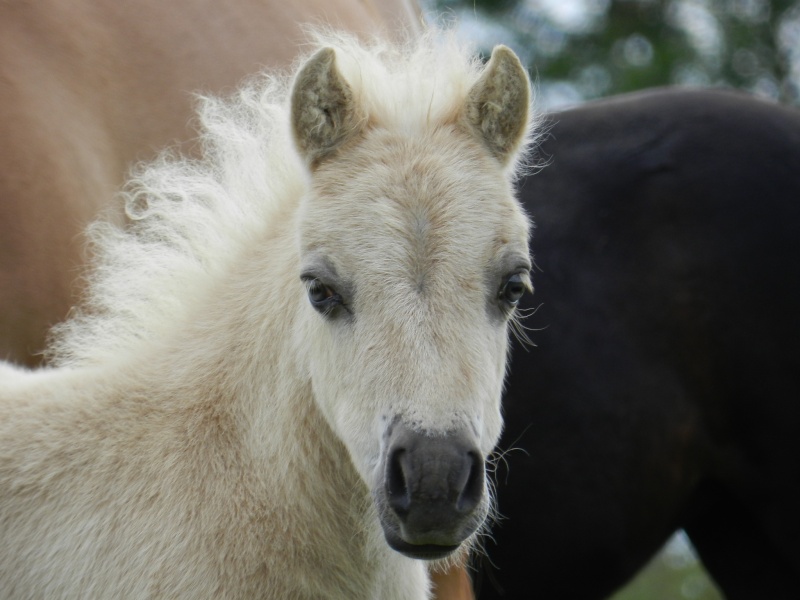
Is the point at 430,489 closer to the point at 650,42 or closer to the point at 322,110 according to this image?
the point at 322,110

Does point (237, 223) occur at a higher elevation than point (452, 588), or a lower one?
higher

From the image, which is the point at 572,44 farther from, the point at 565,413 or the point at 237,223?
the point at 237,223

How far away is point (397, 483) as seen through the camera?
2.30 metres

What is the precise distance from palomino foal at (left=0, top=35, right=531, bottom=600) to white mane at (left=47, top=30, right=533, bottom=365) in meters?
0.02

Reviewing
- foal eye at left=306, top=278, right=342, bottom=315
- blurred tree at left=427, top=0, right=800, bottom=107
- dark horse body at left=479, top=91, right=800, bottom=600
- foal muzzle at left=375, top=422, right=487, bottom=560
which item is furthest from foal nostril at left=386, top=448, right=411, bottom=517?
blurred tree at left=427, top=0, right=800, bottom=107

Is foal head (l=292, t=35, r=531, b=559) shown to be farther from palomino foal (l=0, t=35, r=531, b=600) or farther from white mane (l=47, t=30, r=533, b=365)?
white mane (l=47, t=30, r=533, b=365)

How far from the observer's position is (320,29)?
4.15m

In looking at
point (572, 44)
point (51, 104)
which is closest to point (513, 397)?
point (51, 104)

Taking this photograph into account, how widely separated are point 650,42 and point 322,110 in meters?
6.68

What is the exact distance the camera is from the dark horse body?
4215 mm

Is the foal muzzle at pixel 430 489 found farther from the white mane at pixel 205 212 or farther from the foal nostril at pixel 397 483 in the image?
the white mane at pixel 205 212

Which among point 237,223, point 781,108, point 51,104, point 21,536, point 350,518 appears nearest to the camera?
point 21,536

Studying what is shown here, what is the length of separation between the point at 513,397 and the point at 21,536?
7.47 ft

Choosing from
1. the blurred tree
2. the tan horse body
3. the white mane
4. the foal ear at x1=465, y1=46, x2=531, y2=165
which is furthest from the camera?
the blurred tree
